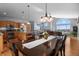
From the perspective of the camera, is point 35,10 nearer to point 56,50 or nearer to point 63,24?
point 63,24

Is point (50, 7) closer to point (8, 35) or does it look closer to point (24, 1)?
point (24, 1)

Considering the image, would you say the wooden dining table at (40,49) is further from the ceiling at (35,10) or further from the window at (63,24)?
the ceiling at (35,10)

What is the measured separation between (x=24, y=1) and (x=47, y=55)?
3.53 feet

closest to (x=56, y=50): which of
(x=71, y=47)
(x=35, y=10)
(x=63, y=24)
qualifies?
(x=71, y=47)

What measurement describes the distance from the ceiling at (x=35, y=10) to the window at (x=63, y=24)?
72mm

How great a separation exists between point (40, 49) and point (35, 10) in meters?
0.71

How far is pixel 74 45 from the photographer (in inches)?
89.0

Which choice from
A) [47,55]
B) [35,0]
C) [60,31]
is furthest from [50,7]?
[47,55]

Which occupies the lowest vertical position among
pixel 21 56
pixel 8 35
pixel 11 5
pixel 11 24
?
pixel 21 56

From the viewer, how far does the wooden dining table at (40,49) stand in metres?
2.25

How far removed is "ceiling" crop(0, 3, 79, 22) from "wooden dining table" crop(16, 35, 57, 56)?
447mm

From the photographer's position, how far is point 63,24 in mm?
2268

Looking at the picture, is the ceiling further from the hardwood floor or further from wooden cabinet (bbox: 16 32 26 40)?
the hardwood floor

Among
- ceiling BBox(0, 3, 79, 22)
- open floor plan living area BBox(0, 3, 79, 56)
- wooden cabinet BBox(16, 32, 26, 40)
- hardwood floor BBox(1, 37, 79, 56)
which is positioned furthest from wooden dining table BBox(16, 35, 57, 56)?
ceiling BBox(0, 3, 79, 22)
